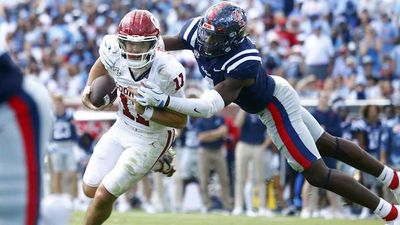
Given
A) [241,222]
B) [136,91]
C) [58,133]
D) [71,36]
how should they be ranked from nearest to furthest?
[136,91], [241,222], [58,133], [71,36]

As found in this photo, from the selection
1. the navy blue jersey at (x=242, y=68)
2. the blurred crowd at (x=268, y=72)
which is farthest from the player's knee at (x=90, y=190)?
the blurred crowd at (x=268, y=72)

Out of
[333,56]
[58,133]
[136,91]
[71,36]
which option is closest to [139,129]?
[136,91]

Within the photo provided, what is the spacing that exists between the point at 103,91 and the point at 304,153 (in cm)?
156

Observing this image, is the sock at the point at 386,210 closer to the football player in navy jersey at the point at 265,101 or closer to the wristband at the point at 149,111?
the football player in navy jersey at the point at 265,101

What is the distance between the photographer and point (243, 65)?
6.83 metres

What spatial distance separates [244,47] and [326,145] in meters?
1.12

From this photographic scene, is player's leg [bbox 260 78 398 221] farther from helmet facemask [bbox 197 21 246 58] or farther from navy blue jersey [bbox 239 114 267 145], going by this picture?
navy blue jersey [bbox 239 114 267 145]

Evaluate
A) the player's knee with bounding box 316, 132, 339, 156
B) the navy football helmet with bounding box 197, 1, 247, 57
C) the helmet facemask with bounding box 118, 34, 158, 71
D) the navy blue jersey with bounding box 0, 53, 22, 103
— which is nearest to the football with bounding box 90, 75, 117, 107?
the helmet facemask with bounding box 118, 34, 158, 71

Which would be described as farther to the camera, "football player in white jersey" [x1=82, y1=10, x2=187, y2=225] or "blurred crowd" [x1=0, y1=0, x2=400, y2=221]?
"blurred crowd" [x1=0, y1=0, x2=400, y2=221]

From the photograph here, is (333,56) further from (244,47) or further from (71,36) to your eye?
(244,47)

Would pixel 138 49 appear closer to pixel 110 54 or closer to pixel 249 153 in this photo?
pixel 110 54

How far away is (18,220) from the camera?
Answer: 3787 mm

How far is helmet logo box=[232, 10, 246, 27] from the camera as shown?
691 cm

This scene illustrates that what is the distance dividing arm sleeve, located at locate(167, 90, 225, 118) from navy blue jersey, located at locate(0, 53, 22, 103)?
2642 millimetres
